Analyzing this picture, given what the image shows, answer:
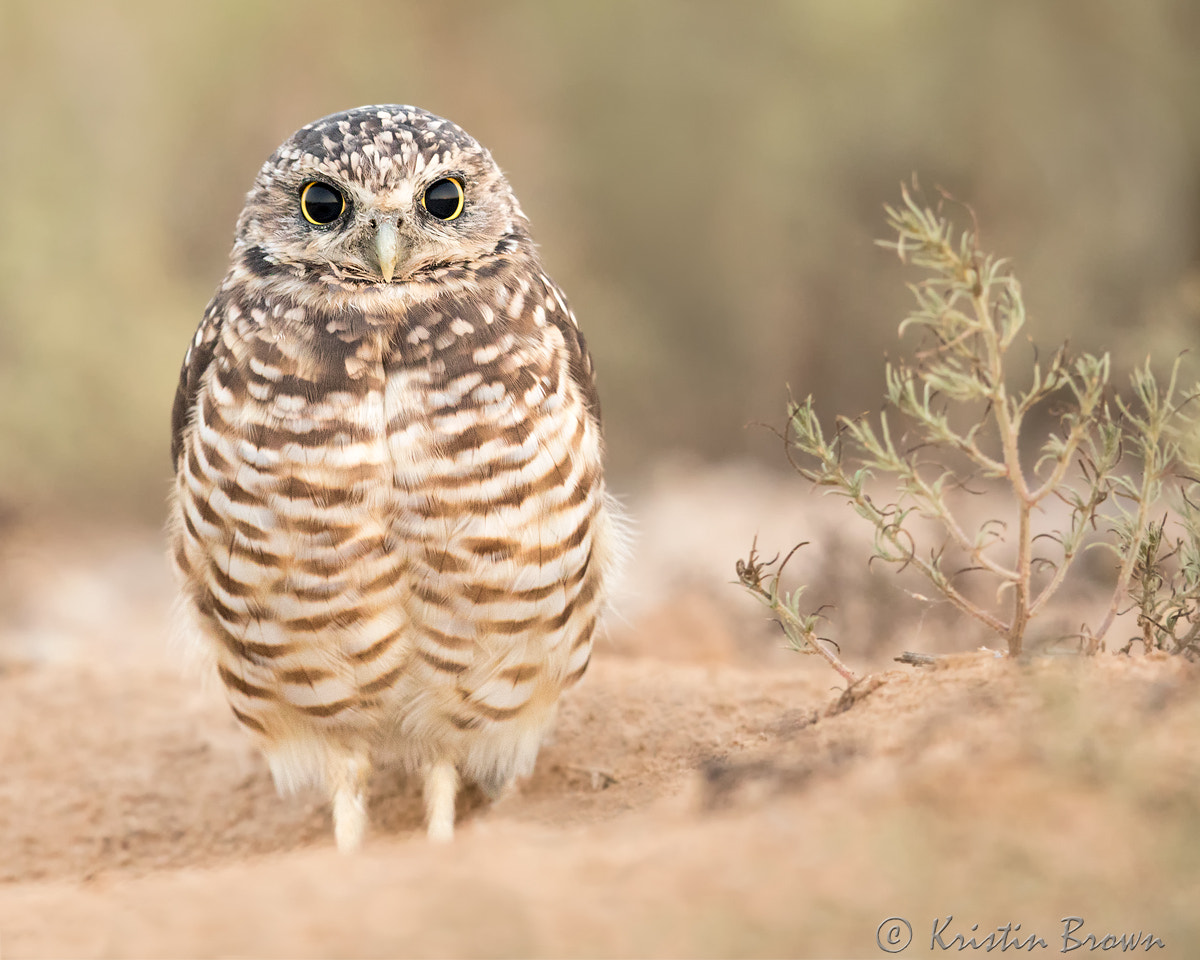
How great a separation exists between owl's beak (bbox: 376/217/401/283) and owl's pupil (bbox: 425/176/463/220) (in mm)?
141

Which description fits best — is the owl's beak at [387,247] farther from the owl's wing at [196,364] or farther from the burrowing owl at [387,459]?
the owl's wing at [196,364]

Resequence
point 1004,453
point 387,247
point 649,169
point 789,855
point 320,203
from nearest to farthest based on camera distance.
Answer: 1. point 789,855
2. point 1004,453
3. point 387,247
4. point 320,203
5. point 649,169

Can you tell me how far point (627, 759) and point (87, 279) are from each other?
5.56 metres

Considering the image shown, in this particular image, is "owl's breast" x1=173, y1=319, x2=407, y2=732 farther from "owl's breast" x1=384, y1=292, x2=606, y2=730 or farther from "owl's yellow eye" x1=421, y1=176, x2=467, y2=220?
"owl's yellow eye" x1=421, y1=176, x2=467, y2=220

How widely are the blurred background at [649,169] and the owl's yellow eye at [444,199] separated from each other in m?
3.96

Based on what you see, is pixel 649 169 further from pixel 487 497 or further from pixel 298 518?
pixel 298 518

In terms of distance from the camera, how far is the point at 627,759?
351cm

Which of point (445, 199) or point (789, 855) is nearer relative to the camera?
point (789, 855)

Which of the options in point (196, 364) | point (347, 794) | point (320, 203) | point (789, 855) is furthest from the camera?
point (347, 794)

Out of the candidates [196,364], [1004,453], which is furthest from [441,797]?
[1004,453]

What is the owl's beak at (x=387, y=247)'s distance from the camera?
285cm

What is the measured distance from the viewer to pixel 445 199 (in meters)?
3.03

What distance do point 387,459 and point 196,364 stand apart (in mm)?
747

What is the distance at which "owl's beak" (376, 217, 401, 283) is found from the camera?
2.85 meters
